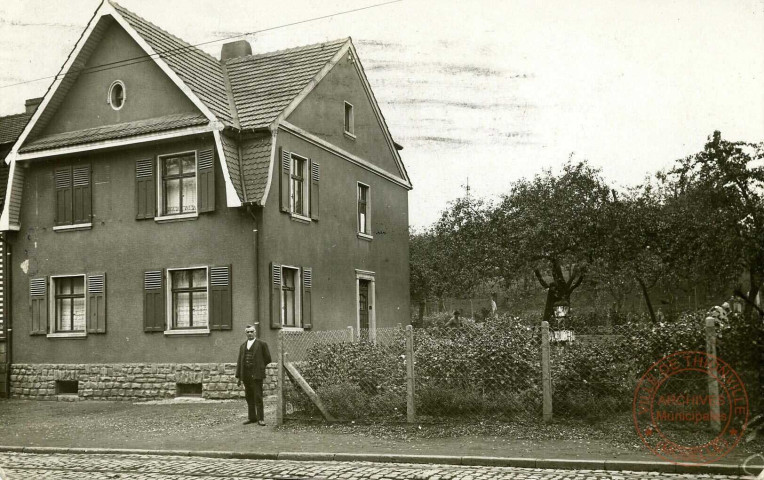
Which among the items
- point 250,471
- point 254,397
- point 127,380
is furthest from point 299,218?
point 250,471

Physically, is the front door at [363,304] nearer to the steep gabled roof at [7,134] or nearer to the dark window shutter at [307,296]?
the dark window shutter at [307,296]

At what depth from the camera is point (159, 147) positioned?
1953 cm

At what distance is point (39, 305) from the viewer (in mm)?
20891

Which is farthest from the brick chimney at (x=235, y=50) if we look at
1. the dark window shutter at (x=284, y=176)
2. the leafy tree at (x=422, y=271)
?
the leafy tree at (x=422, y=271)

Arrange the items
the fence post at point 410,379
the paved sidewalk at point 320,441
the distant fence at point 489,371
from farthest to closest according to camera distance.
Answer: the fence post at point 410,379 < the distant fence at point 489,371 < the paved sidewalk at point 320,441

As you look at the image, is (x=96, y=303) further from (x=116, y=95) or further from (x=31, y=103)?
(x=31, y=103)

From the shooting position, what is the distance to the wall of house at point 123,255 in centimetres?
1870

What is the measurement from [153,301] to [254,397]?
20.9 ft

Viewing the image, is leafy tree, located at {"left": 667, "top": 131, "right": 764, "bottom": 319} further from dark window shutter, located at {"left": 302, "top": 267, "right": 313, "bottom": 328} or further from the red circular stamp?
dark window shutter, located at {"left": 302, "top": 267, "right": 313, "bottom": 328}

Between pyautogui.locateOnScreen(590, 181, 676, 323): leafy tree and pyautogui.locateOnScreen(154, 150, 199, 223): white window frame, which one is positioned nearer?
pyautogui.locateOnScreen(154, 150, 199, 223): white window frame

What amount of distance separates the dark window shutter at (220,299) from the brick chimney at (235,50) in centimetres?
772

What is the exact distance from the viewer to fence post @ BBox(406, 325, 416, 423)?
41.4 ft

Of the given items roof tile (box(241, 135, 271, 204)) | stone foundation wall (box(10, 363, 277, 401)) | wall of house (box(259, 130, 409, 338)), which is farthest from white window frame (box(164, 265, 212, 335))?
roof tile (box(241, 135, 271, 204))

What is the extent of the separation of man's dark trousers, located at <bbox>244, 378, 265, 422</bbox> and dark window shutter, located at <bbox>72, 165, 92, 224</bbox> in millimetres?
8634
